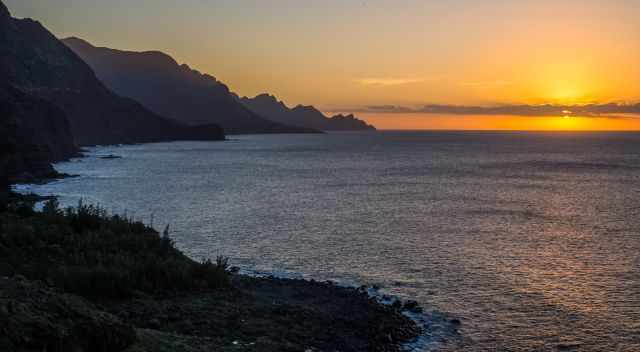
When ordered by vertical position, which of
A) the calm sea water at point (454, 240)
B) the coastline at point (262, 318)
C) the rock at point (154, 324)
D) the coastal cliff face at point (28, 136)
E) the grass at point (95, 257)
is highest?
the coastal cliff face at point (28, 136)

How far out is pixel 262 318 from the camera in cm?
2084

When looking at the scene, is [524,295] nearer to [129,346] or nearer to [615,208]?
[129,346]

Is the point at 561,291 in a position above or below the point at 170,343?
below

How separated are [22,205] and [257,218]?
24480 mm

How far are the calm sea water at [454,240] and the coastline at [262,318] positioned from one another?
2.65 m

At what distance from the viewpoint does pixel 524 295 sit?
2816 centimetres

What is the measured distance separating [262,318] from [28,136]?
89888mm

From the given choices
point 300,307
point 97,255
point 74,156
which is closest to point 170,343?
point 300,307

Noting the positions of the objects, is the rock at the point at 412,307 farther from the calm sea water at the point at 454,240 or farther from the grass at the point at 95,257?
the grass at the point at 95,257

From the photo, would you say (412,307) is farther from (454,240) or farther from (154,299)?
(454,240)

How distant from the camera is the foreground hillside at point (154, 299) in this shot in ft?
37.8

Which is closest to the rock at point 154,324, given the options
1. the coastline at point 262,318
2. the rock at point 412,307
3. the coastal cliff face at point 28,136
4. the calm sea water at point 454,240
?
the coastline at point 262,318

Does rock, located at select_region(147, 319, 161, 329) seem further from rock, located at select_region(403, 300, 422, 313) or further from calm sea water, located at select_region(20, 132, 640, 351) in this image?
rock, located at select_region(403, 300, 422, 313)

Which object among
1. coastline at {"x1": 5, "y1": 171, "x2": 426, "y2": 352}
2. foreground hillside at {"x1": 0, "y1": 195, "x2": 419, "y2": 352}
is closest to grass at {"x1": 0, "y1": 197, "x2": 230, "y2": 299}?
foreground hillside at {"x1": 0, "y1": 195, "x2": 419, "y2": 352}
